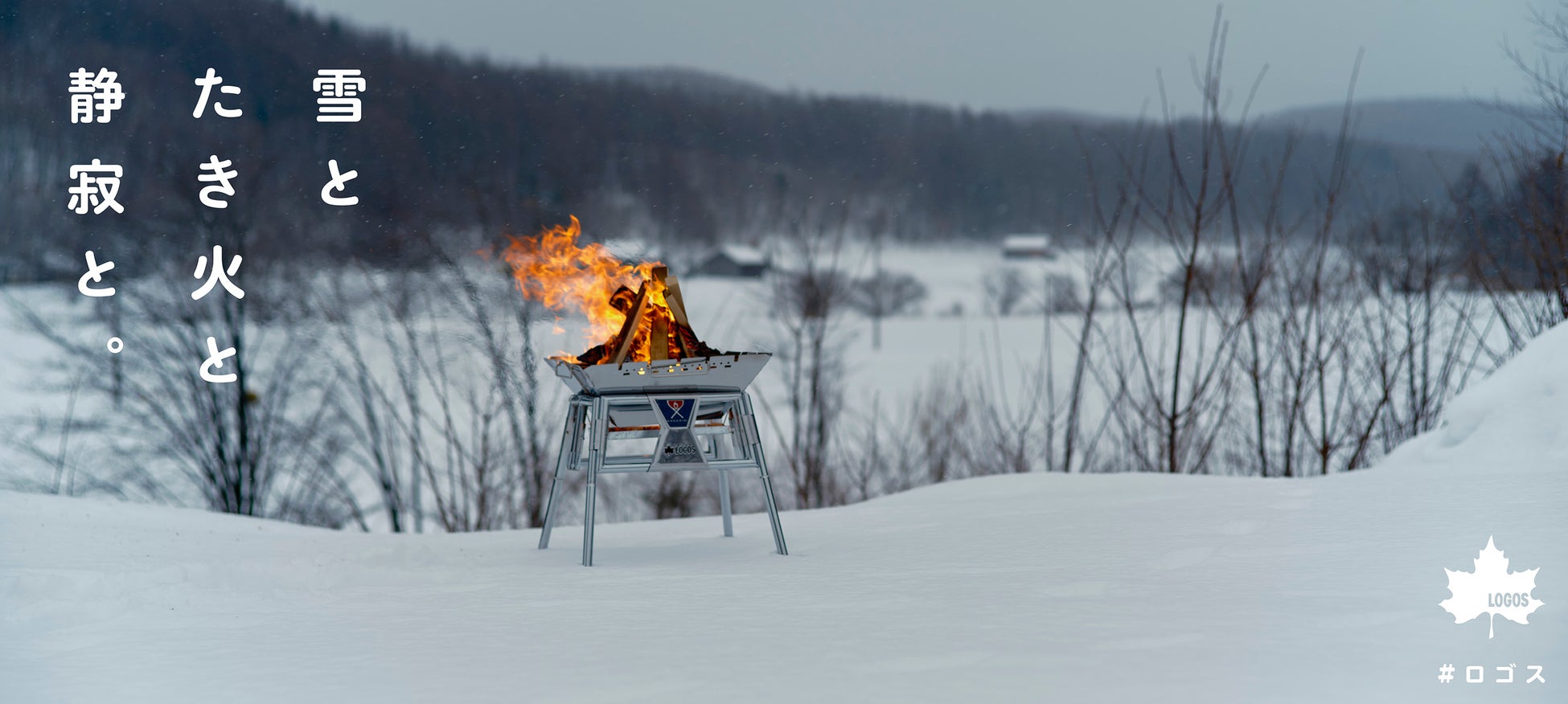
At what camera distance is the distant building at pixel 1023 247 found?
8197 mm

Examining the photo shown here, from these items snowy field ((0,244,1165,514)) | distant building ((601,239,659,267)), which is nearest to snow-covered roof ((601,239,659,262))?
distant building ((601,239,659,267))

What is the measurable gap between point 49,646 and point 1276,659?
1837mm

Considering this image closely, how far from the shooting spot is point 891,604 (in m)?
1.83

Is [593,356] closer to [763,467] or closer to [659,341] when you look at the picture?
[659,341]

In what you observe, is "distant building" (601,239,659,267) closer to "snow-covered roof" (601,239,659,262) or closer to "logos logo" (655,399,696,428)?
"snow-covered roof" (601,239,659,262)

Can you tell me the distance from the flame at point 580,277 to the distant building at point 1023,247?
5121 mm

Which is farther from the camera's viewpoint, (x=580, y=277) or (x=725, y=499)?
(x=725, y=499)

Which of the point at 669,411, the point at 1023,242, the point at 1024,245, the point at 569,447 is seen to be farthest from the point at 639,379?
the point at 1023,242

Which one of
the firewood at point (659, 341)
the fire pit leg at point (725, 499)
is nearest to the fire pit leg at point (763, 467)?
the firewood at point (659, 341)

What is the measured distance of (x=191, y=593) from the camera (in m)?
1.98

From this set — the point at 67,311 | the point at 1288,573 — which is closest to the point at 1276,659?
the point at 1288,573

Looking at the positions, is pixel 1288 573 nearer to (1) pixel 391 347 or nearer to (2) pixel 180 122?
Result: (1) pixel 391 347

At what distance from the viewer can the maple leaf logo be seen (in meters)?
1.51

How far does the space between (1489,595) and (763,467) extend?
1.54 meters
